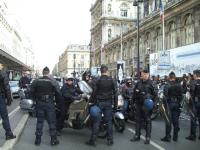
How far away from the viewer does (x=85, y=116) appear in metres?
11.4

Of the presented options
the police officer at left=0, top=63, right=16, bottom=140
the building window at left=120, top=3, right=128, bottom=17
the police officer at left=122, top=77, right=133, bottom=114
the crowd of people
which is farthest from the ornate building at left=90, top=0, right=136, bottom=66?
the police officer at left=0, top=63, right=16, bottom=140

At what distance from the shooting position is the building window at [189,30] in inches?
1692

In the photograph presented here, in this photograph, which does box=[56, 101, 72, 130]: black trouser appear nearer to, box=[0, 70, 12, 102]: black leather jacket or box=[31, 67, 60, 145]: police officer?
box=[31, 67, 60, 145]: police officer

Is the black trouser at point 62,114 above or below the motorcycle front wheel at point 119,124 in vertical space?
above

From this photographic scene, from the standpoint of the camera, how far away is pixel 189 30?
1719 inches

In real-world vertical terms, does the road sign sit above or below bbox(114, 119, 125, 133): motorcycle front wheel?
above

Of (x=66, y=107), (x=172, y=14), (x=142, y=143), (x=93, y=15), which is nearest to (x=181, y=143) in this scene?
(x=142, y=143)

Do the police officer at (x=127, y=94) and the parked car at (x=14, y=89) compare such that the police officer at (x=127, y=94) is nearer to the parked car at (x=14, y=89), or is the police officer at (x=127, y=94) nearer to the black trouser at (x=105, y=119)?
the black trouser at (x=105, y=119)

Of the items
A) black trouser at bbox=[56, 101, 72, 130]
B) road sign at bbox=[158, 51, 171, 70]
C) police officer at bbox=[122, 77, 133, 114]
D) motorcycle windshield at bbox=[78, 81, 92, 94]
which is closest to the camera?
black trouser at bbox=[56, 101, 72, 130]

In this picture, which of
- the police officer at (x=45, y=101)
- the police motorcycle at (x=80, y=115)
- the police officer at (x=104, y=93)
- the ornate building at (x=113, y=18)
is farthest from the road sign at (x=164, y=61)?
the ornate building at (x=113, y=18)

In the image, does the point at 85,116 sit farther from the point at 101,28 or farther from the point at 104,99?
the point at 101,28

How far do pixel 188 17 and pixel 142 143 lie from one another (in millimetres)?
34591

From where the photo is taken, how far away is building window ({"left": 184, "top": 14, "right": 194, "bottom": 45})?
43.0 meters

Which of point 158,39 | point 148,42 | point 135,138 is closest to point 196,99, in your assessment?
point 135,138
